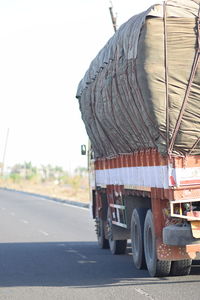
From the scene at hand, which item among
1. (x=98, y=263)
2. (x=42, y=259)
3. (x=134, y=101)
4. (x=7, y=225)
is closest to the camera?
(x=134, y=101)

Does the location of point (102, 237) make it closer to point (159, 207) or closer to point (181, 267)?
point (181, 267)

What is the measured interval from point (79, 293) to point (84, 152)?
10.2 metres

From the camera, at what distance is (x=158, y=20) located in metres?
13.5

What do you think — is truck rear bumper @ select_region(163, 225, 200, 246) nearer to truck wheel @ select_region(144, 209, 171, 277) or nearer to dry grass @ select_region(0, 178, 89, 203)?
truck wheel @ select_region(144, 209, 171, 277)

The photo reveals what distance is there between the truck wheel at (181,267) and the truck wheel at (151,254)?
0.18 meters

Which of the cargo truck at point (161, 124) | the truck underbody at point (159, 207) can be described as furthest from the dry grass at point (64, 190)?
the cargo truck at point (161, 124)

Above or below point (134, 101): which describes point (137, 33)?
above

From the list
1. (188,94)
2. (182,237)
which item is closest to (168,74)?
(188,94)

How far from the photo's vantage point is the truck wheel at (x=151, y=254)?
47.8ft

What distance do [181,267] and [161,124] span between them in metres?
2.47

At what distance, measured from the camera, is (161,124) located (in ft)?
44.7

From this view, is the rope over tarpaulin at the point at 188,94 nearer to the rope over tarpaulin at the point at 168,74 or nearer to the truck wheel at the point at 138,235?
the rope over tarpaulin at the point at 168,74

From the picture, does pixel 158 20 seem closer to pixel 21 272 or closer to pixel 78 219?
pixel 21 272

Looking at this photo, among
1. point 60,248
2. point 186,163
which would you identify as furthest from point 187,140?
point 60,248
